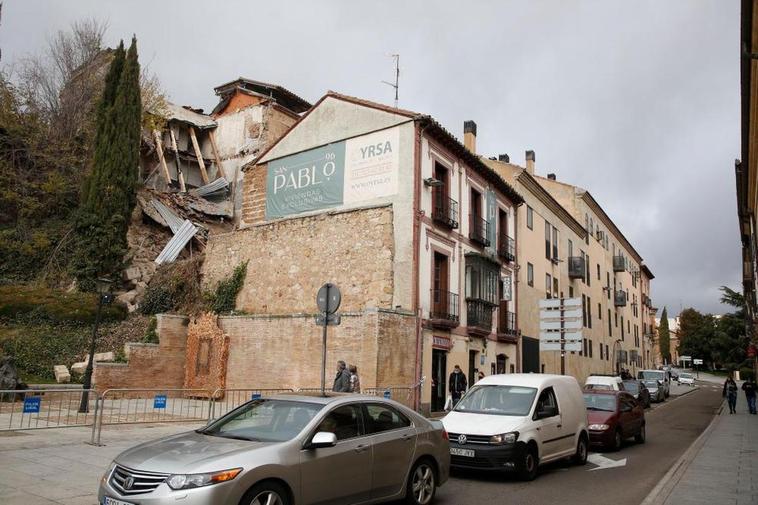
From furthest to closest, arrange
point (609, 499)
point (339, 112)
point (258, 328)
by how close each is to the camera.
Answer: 1. point (339, 112)
2. point (258, 328)
3. point (609, 499)

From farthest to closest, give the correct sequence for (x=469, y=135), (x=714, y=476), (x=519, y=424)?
(x=469, y=135) < (x=714, y=476) < (x=519, y=424)

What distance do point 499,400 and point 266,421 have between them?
5818mm

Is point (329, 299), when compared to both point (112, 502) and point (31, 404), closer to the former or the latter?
A: point (31, 404)

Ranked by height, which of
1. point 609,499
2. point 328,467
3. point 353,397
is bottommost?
point 609,499

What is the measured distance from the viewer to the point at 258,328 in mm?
21359

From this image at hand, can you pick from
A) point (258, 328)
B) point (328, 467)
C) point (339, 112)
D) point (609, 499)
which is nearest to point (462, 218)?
point (339, 112)

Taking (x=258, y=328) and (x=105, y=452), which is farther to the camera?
(x=258, y=328)

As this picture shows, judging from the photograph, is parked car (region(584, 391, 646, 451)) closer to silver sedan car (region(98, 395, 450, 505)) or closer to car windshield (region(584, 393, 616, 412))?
car windshield (region(584, 393, 616, 412))

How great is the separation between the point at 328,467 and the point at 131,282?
22.2 m

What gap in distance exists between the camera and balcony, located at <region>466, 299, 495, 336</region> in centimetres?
2373

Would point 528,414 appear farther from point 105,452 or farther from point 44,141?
point 44,141

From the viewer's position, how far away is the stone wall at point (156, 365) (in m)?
19.8

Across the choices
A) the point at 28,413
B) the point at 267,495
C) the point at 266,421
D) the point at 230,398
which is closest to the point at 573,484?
the point at 266,421

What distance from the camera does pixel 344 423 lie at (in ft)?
23.0
